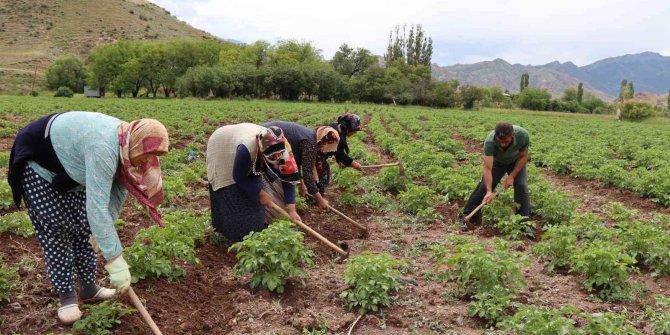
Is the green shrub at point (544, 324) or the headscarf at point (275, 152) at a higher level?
the headscarf at point (275, 152)

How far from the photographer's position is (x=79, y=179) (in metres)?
3.58

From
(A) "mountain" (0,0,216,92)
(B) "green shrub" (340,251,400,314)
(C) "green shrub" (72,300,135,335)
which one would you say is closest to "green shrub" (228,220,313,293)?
(B) "green shrub" (340,251,400,314)

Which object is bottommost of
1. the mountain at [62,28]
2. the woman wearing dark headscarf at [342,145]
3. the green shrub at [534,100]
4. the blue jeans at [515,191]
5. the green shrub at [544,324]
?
the green shrub at [544,324]

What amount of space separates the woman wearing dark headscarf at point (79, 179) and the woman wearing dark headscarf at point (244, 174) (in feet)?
5.09

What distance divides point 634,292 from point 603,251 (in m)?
0.71

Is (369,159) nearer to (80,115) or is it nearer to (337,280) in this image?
(337,280)

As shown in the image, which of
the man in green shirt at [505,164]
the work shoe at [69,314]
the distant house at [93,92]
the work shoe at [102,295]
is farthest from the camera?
the distant house at [93,92]

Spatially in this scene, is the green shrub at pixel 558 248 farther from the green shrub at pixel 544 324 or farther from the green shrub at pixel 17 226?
the green shrub at pixel 17 226

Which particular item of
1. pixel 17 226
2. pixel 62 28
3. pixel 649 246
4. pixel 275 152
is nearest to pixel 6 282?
pixel 17 226

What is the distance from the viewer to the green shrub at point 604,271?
4.73m

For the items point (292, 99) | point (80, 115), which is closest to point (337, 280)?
point (80, 115)

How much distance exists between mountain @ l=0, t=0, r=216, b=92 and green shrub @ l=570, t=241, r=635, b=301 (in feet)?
285

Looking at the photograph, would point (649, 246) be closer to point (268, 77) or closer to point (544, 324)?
point (544, 324)

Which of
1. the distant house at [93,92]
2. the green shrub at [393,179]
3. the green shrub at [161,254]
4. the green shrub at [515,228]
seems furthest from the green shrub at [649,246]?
the distant house at [93,92]
